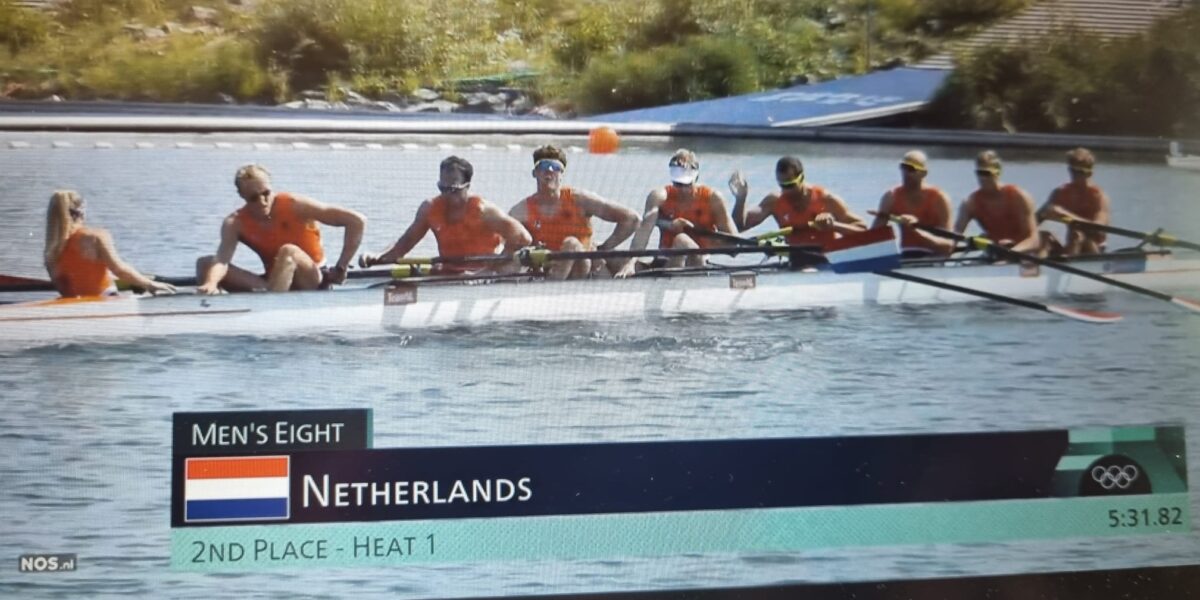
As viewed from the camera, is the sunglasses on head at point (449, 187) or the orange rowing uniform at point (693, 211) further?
the orange rowing uniform at point (693, 211)

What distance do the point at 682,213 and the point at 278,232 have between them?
82cm

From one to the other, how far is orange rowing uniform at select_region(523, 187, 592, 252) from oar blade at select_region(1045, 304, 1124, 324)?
101cm

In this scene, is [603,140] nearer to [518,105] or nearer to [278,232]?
[518,105]

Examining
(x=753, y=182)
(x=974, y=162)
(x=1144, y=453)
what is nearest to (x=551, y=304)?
(x=753, y=182)

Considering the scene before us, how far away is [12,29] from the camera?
9.06 feet

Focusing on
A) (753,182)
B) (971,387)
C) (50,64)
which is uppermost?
(50,64)

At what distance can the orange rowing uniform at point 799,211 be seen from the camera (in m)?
3.11

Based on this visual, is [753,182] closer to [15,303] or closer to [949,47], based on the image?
[949,47]

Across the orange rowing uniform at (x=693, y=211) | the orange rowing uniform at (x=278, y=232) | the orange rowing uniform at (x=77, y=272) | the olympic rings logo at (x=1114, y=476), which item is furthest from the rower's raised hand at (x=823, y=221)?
the orange rowing uniform at (x=77, y=272)

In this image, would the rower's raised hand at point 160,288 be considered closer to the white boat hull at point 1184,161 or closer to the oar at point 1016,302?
the oar at point 1016,302

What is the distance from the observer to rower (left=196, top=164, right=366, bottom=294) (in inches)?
113

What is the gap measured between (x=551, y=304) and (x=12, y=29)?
1.12m

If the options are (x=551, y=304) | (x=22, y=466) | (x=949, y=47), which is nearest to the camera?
(x=22, y=466)

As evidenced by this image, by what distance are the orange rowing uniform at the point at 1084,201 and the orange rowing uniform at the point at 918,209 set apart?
10.5 inches
